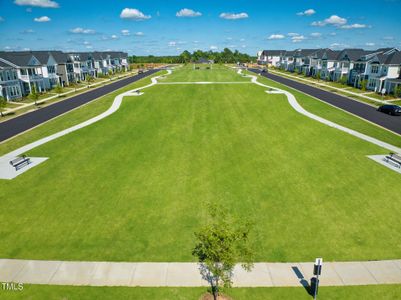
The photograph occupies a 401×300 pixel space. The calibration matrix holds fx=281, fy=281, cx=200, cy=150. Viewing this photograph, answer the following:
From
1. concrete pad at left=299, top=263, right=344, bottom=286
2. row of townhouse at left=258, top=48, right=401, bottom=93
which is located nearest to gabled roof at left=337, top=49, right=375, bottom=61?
row of townhouse at left=258, top=48, right=401, bottom=93

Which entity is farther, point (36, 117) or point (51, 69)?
point (51, 69)

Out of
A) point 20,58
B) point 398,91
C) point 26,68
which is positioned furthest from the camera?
point 20,58

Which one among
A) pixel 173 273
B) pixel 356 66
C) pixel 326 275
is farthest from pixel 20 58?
pixel 356 66

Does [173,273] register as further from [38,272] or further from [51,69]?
[51,69]

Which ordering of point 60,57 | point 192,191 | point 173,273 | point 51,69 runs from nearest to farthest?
1. point 173,273
2. point 192,191
3. point 51,69
4. point 60,57

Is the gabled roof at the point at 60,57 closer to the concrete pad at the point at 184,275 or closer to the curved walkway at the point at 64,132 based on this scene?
the curved walkway at the point at 64,132

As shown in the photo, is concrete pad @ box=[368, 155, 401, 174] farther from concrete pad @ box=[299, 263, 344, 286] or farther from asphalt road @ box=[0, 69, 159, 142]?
asphalt road @ box=[0, 69, 159, 142]
